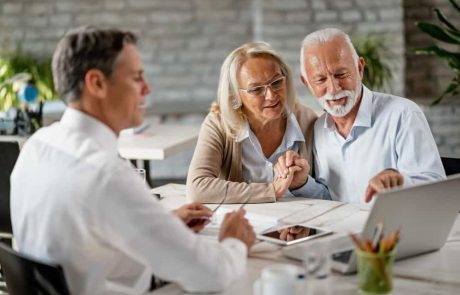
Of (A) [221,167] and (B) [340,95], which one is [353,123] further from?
(A) [221,167]

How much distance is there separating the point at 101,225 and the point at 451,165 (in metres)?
1.50

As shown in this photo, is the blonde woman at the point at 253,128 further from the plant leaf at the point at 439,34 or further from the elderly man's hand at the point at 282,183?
the plant leaf at the point at 439,34

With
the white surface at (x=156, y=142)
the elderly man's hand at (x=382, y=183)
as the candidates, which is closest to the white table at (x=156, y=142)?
the white surface at (x=156, y=142)

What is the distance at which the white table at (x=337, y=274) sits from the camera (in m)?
1.83

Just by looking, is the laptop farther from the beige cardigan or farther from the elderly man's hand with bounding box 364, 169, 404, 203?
the beige cardigan

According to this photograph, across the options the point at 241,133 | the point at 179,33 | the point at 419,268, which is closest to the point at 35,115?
the point at 241,133

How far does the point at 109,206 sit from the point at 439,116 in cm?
479

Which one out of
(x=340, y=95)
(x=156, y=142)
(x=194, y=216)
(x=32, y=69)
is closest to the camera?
(x=194, y=216)

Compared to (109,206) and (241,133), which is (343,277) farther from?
(241,133)

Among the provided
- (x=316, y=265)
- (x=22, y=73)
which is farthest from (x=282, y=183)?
(x=22, y=73)

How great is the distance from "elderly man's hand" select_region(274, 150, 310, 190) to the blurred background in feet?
11.3

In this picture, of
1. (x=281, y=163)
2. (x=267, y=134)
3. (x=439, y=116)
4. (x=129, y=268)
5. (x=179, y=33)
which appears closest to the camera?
(x=129, y=268)

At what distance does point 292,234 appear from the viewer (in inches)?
89.8

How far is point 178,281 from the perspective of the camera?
178 centimetres
